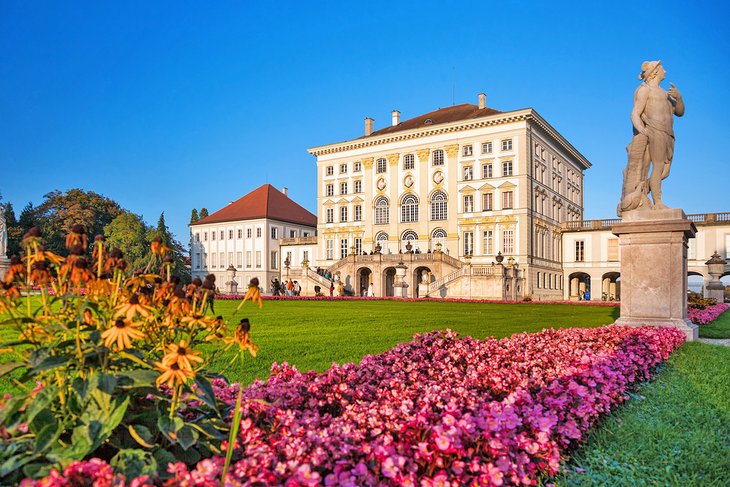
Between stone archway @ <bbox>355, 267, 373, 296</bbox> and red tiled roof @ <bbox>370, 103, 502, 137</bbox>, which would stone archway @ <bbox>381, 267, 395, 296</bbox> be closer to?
stone archway @ <bbox>355, 267, 373, 296</bbox>

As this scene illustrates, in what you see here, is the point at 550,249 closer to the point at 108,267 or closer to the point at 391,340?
the point at 391,340

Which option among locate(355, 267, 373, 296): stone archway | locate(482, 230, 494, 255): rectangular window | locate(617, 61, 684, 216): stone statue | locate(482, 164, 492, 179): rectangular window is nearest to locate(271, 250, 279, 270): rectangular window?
locate(355, 267, 373, 296): stone archway

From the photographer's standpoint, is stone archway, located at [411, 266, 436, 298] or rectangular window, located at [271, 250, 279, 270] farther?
rectangular window, located at [271, 250, 279, 270]

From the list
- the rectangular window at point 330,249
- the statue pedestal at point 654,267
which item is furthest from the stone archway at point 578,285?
the statue pedestal at point 654,267

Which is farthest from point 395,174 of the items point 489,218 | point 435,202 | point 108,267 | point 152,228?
point 108,267

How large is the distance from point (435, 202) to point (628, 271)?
138ft

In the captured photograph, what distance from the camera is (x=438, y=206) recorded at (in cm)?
5112

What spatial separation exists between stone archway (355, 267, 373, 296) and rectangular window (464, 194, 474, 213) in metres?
10.7

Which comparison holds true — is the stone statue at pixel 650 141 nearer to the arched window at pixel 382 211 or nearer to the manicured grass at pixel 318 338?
the manicured grass at pixel 318 338

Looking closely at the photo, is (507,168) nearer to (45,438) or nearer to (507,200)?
(507,200)

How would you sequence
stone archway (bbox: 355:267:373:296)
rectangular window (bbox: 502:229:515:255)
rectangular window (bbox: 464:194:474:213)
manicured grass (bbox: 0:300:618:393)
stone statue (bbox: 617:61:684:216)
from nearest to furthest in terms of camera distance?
manicured grass (bbox: 0:300:618:393) → stone statue (bbox: 617:61:684:216) → stone archway (bbox: 355:267:373:296) → rectangular window (bbox: 502:229:515:255) → rectangular window (bbox: 464:194:474:213)

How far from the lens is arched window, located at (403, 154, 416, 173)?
172ft

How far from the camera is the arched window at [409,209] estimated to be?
171 feet

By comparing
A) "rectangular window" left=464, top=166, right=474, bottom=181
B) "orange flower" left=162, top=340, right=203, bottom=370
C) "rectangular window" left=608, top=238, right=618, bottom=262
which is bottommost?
"orange flower" left=162, top=340, right=203, bottom=370
